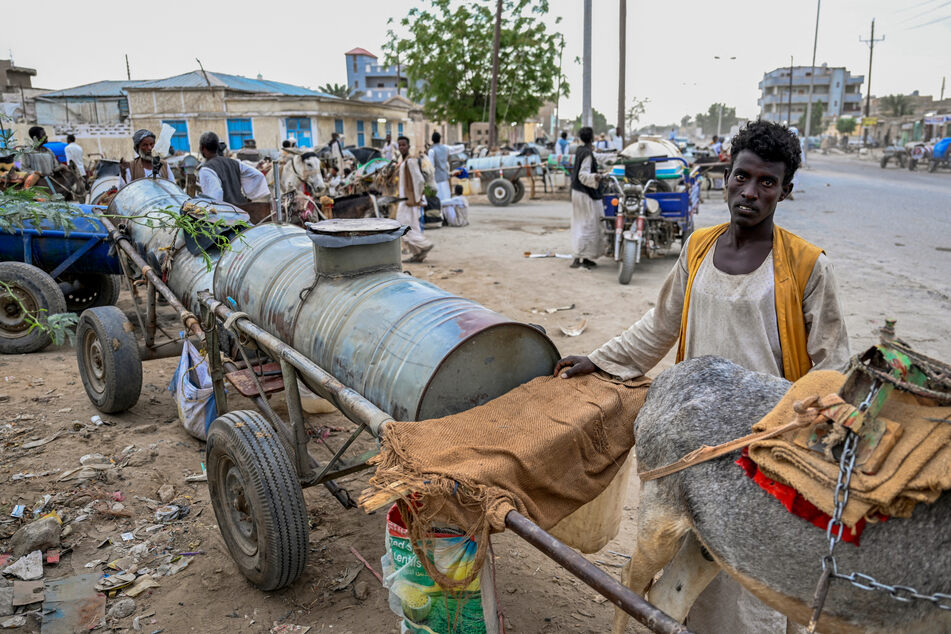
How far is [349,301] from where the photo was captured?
299 cm

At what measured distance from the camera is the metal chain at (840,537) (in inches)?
53.5

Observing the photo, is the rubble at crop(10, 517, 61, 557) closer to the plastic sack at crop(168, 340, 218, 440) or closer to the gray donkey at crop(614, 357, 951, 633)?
the plastic sack at crop(168, 340, 218, 440)

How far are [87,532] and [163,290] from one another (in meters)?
1.60

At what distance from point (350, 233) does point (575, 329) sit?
4204 mm

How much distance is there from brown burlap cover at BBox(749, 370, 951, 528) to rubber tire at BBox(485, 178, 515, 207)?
692 inches

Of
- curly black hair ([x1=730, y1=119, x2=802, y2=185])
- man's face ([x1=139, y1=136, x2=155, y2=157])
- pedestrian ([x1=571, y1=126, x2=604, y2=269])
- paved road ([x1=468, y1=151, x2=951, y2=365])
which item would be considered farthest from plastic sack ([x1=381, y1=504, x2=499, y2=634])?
pedestrian ([x1=571, y1=126, x2=604, y2=269])

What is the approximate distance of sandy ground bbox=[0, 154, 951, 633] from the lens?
296cm

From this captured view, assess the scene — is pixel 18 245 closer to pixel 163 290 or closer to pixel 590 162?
pixel 163 290

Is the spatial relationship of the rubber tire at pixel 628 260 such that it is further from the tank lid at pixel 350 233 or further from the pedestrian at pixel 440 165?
the pedestrian at pixel 440 165

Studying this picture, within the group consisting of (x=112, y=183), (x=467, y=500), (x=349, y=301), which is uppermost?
(x=112, y=183)

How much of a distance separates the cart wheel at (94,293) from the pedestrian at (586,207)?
616cm

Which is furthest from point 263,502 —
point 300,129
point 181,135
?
point 181,135

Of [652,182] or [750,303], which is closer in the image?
[750,303]

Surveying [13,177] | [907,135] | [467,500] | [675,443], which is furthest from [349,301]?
[907,135]
